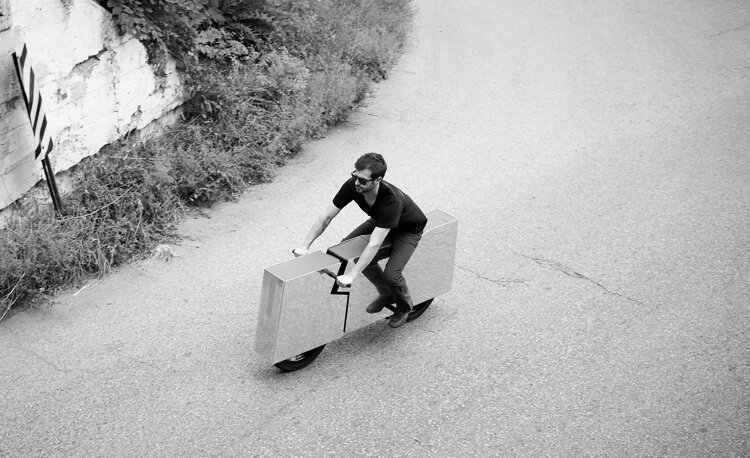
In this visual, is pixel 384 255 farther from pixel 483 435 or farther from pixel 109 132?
pixel 109 132

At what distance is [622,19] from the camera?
16.3 m

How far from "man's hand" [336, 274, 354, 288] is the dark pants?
0.47 metres

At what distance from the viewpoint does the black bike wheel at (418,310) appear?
641 cm

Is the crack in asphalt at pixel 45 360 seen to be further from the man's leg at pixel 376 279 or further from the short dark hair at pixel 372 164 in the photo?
the short dark hair at pixel 372 164

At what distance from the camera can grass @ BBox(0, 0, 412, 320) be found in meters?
6.66

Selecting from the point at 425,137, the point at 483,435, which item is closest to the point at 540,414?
the point at 483,435

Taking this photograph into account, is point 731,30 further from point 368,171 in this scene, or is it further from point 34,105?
point 34,105

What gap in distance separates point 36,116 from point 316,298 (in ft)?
11.2

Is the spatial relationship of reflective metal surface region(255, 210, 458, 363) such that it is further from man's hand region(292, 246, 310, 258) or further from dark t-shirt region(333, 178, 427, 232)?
dark t-shirt region(333, 178, 427, 232)

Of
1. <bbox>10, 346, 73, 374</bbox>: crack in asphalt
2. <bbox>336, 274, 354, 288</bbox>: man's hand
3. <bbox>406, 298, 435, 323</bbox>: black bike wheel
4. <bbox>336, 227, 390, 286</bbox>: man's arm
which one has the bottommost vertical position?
<bbox>10, 346, 73, 374</bbox>: crack in asphalt

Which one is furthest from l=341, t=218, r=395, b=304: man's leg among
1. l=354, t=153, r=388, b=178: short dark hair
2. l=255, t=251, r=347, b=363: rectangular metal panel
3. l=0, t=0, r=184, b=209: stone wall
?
l=0, t=0, r=184, b=209: stone wall

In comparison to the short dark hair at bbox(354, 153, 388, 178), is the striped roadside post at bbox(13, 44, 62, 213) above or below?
below

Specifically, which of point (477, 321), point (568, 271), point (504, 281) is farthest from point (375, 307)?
point (568, 271)

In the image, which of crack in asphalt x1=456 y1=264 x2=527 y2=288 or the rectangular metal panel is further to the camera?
crack in asphalt x1=456 y1=264 x2=527 y2=288
